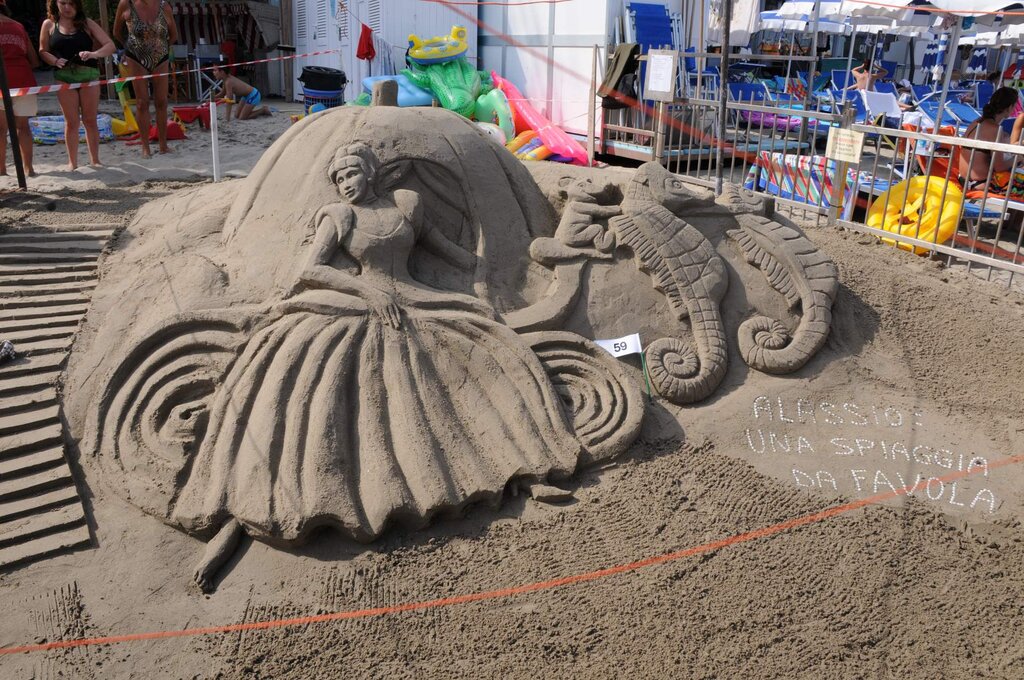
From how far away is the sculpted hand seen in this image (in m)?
3.54

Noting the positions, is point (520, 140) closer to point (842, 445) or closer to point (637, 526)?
point (842, 445)

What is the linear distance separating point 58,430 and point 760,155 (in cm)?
587

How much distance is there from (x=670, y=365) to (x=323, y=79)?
25.8 ft

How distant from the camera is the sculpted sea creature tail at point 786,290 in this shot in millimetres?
4102

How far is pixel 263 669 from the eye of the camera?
107 inches

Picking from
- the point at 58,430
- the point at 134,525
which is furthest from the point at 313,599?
the point at 58,430

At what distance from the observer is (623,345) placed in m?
3.99

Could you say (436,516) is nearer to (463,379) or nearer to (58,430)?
(463,379)

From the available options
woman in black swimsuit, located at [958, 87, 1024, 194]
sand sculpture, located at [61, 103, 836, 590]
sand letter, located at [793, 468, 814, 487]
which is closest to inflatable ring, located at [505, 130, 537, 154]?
woman in black swimsuit, located at [958, 87, 1024, 194]

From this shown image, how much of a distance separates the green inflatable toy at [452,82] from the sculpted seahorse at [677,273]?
5.39 meters

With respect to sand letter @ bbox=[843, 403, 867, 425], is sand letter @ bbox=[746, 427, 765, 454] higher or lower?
lower

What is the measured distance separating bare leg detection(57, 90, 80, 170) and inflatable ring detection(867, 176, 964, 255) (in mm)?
6649

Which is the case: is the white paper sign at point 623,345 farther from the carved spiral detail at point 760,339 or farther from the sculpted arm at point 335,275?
the sculpted arm at point 335,275

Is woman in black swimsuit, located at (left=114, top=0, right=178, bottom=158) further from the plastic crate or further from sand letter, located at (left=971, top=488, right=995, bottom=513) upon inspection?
sand letter, located at (left=971, top=488, right=995, bottom=513)
